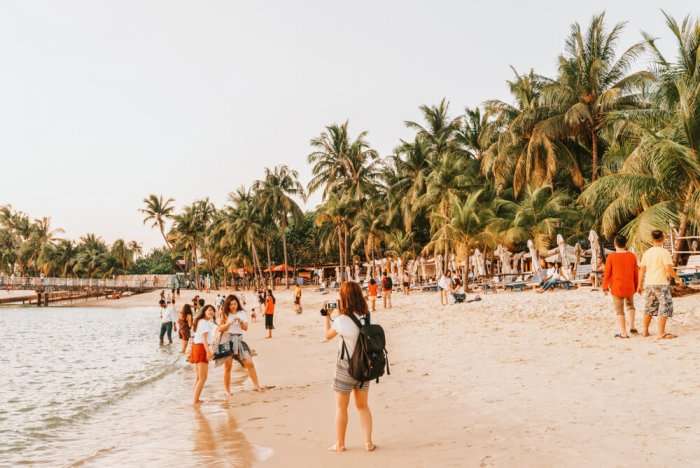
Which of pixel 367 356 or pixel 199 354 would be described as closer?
pixel 367 356

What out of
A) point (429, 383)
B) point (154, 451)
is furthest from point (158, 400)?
point (429, 383)

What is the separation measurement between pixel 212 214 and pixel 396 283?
39.6 meters

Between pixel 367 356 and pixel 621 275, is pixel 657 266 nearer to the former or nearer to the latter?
pixel 621 275

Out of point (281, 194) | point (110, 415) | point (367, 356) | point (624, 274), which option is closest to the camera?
point (367, 356)

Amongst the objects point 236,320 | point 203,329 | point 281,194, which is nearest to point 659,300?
point 236,320

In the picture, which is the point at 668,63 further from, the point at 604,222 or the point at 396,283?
the point at 396,283

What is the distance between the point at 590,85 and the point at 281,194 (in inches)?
1270

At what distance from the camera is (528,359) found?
933 cm

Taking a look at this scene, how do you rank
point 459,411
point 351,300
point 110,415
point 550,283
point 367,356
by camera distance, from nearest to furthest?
point 367,356 < point 351,300 < point 459,411 < point 110,415 < point 550,283

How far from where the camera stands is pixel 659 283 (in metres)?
9.26

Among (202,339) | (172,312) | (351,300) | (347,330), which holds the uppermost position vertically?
(351,300)

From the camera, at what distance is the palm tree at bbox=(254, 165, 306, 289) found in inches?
2211

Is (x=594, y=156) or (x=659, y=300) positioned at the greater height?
(x=594, y=156)

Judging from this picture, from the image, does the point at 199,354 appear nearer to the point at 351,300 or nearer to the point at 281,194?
the point at 351,300
